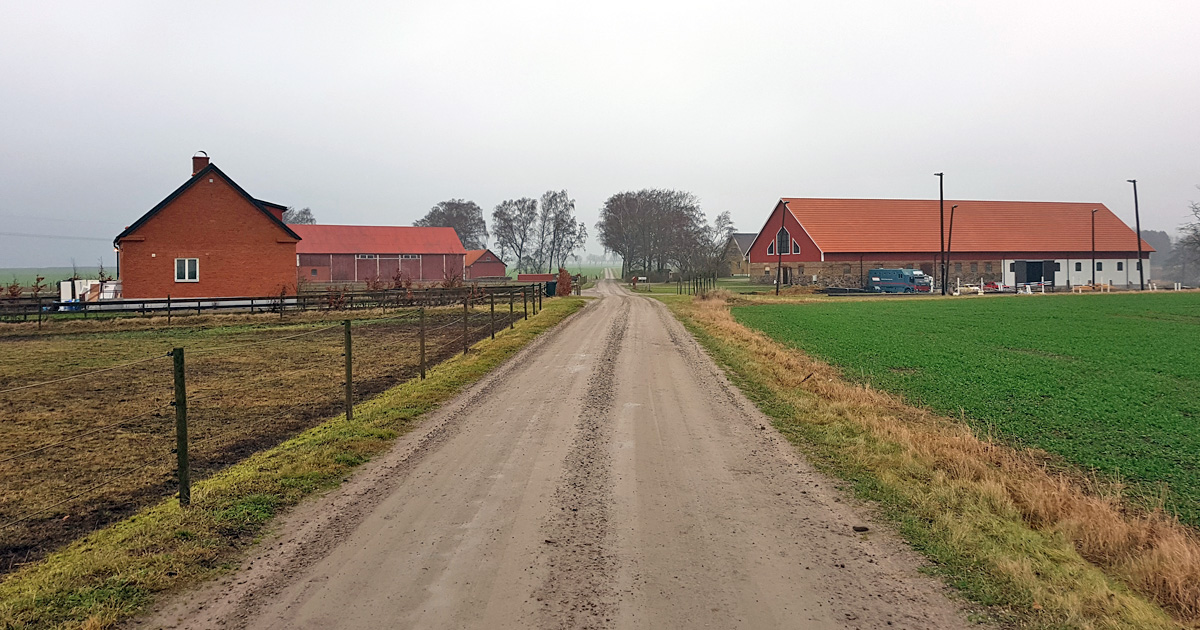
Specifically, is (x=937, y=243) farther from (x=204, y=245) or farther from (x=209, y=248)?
(x=204, y=245)

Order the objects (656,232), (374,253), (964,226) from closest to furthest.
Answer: (964,226)
(374,253)
(656,232)

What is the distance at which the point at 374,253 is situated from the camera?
3049 inches

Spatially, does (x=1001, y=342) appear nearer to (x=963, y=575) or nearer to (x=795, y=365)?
(x=795, y=365)

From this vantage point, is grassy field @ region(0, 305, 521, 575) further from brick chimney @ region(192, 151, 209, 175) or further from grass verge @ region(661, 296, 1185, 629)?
brick chimney @ region(192, 151, 209, 175)

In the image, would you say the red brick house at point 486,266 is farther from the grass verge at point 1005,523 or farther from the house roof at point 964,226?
the grass verge at point 1005,523

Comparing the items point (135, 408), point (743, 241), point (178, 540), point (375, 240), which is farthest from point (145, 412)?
point (743, 241)

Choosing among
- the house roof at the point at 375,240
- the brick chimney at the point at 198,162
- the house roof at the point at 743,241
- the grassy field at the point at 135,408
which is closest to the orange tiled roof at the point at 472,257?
the house roof at the point at 375,240

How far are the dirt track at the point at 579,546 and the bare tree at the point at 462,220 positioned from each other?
403 ft

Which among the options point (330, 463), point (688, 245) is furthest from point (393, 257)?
point (330, 463)

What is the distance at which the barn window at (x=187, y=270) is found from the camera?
38438mm

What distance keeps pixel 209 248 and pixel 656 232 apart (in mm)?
66689

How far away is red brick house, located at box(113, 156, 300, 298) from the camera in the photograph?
124 feet

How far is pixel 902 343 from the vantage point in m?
20.2

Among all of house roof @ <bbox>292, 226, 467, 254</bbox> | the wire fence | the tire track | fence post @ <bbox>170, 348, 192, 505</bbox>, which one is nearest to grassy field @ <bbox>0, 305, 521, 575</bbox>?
the wire fence
